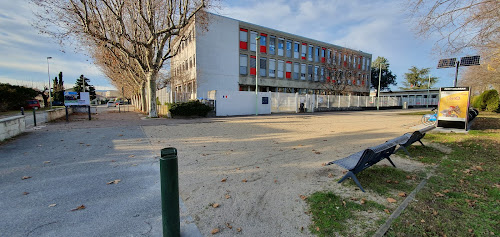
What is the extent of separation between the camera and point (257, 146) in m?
7.07

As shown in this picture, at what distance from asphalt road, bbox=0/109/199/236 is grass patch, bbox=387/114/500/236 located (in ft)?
8.94

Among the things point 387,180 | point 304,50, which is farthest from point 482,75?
point 387,180

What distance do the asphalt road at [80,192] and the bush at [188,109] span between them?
10170mm

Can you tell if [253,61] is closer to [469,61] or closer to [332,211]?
[469,61]

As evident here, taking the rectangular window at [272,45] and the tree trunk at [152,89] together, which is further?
the rectangular window at [272,45]

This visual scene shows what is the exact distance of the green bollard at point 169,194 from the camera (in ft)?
7.23

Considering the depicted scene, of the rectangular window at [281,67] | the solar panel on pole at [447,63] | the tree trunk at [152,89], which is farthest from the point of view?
the rectangular window at [281,67]

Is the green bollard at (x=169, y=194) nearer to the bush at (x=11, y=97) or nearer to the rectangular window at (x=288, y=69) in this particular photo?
the rectangular window at (x=288, y=69)

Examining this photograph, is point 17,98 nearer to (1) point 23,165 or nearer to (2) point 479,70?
(1) point 23,165

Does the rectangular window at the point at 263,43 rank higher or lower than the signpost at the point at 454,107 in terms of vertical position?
higher

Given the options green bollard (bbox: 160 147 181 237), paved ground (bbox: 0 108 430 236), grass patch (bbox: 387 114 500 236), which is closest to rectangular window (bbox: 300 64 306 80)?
paved ground (bbox: 0 108 430 236)

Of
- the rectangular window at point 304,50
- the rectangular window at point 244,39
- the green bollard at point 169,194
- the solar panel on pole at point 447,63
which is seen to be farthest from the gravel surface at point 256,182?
the rectangular window at point 304,50

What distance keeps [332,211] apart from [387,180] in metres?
1.84

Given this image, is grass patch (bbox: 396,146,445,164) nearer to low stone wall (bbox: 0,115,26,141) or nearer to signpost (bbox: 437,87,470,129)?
signpost (bbox: 437,87,470,129)
